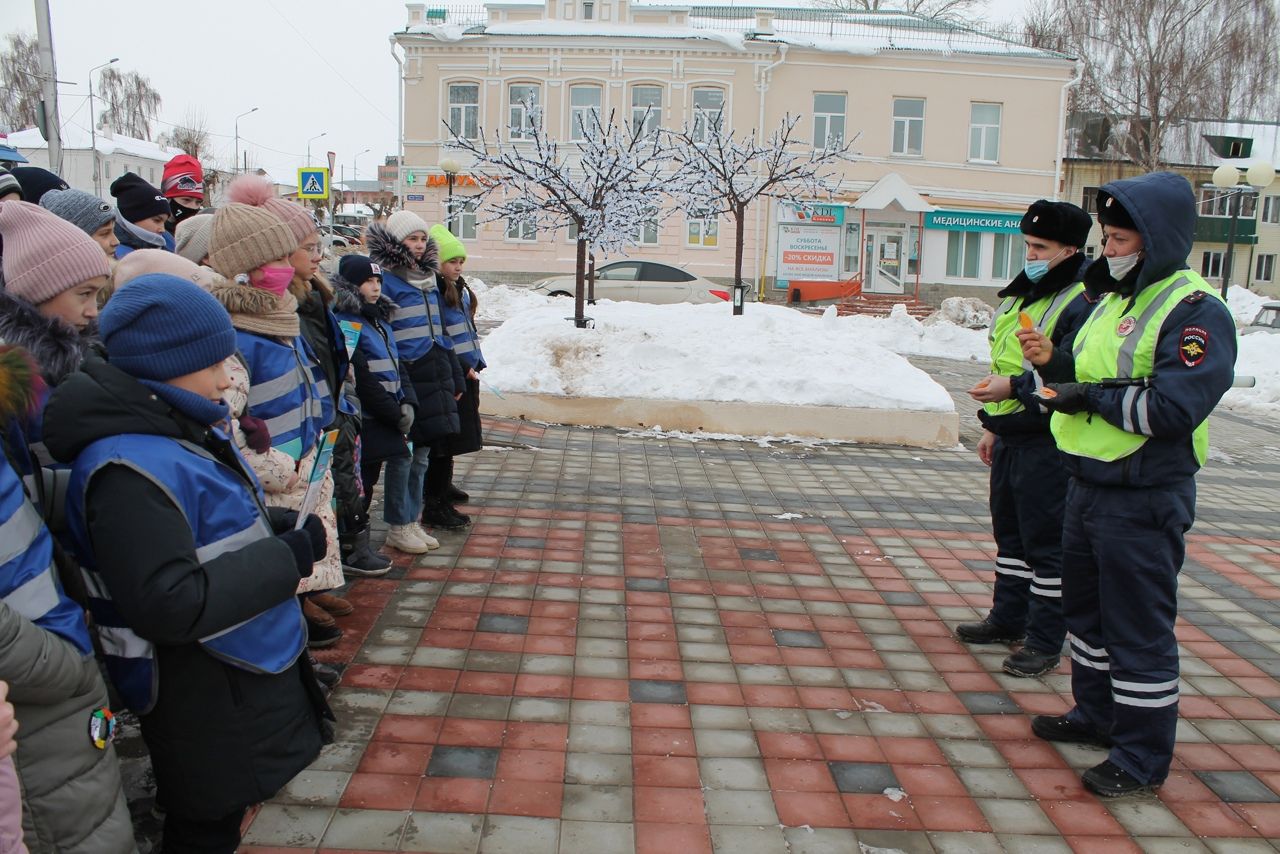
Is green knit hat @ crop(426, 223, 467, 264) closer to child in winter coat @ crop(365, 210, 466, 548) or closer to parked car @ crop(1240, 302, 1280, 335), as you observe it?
child in winter coat @ crop(365, 210, 466, 548)

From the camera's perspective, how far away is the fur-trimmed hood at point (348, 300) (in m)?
4.68

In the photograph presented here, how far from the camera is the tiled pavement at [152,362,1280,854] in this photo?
3.11 meters

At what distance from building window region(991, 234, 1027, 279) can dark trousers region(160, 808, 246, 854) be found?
108ft

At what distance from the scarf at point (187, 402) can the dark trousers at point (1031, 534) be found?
11.0ft

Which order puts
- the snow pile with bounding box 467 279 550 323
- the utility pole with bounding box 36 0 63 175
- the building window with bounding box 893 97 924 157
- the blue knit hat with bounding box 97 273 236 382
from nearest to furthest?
the blue knit hat with bounding box 97 273 236 382
the utility pole with bounding box 36 0 63 175
the snow pile with bounding box 467 279 550 323
the building window with bounding box 893 97 924 157

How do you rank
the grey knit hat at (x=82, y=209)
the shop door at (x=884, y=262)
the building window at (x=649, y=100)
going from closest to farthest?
the grey knit hat at (x=82, y=209) < the shop door at (x=884, y=262) < the building window at (x=649, y=100)

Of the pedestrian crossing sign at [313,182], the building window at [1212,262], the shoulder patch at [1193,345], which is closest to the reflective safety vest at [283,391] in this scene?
the shoulder patch at [1193,345]

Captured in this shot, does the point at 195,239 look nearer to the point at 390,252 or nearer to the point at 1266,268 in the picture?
the point at 390,252

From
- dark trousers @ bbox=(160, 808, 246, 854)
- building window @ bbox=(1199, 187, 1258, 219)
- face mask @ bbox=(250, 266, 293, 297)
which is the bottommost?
dark trousers @ bbox=(160, 808, 246, 854)

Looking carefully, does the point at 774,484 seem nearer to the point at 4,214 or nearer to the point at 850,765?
the point at 850,765

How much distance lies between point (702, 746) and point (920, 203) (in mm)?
27926

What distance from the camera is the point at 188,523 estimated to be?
85.2 inches

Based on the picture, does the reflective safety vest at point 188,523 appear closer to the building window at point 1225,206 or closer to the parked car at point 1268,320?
the parked car at point 1268,320

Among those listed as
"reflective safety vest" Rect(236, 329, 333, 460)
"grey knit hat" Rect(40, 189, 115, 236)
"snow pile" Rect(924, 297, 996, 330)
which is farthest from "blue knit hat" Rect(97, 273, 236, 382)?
"snow pile" Rect(924, 297, 996, 330)
